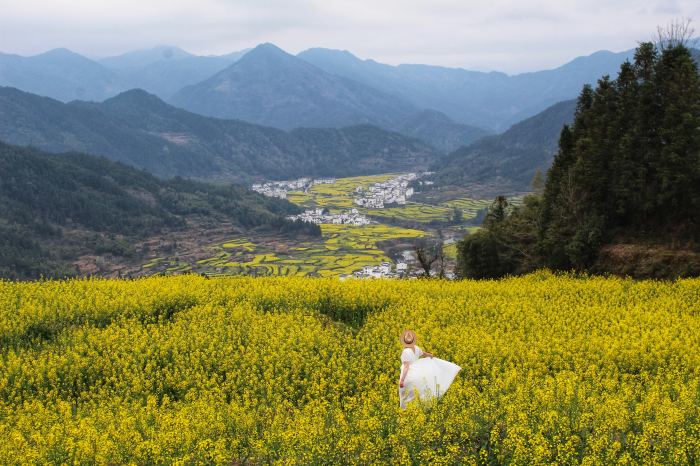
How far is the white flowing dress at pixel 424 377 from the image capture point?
10.9 meters

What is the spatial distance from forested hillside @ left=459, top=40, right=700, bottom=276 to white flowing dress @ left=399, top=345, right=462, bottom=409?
911 inches

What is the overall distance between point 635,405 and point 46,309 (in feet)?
72.4

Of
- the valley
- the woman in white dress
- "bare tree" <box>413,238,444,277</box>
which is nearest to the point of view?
the woman in white dress

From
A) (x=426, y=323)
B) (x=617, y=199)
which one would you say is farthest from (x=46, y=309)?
(x=617, y=199)

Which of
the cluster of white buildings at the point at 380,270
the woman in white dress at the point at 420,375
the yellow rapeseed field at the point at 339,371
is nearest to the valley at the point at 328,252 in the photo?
the cluster of white buildings at the point at 380,270

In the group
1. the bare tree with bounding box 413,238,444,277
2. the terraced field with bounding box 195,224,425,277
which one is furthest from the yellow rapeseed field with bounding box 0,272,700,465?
the terraced field with bounding box 195,224,425,277

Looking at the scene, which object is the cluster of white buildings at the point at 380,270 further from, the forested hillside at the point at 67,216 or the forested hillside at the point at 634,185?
the forested hillside at the point at 634,185

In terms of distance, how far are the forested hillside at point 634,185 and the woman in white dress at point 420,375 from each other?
23146 millimetres

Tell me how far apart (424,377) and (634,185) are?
2791cm

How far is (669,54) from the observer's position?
32.8 metres

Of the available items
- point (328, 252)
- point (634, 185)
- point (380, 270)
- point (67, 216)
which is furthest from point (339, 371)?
point (67, 216)

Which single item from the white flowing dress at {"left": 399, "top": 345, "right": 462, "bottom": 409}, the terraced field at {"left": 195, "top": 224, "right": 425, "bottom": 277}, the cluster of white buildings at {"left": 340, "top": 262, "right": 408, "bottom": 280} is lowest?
the terraced field at {"left": 195, "top": 224, "right": 425, "bottom": 277}

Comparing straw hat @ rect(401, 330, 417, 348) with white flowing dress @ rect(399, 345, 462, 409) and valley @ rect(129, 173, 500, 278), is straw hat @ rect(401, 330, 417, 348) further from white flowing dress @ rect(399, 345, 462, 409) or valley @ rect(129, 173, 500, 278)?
valley @ rect(129, 173, 500, 278)

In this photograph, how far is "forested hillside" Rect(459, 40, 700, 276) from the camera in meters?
30.7
